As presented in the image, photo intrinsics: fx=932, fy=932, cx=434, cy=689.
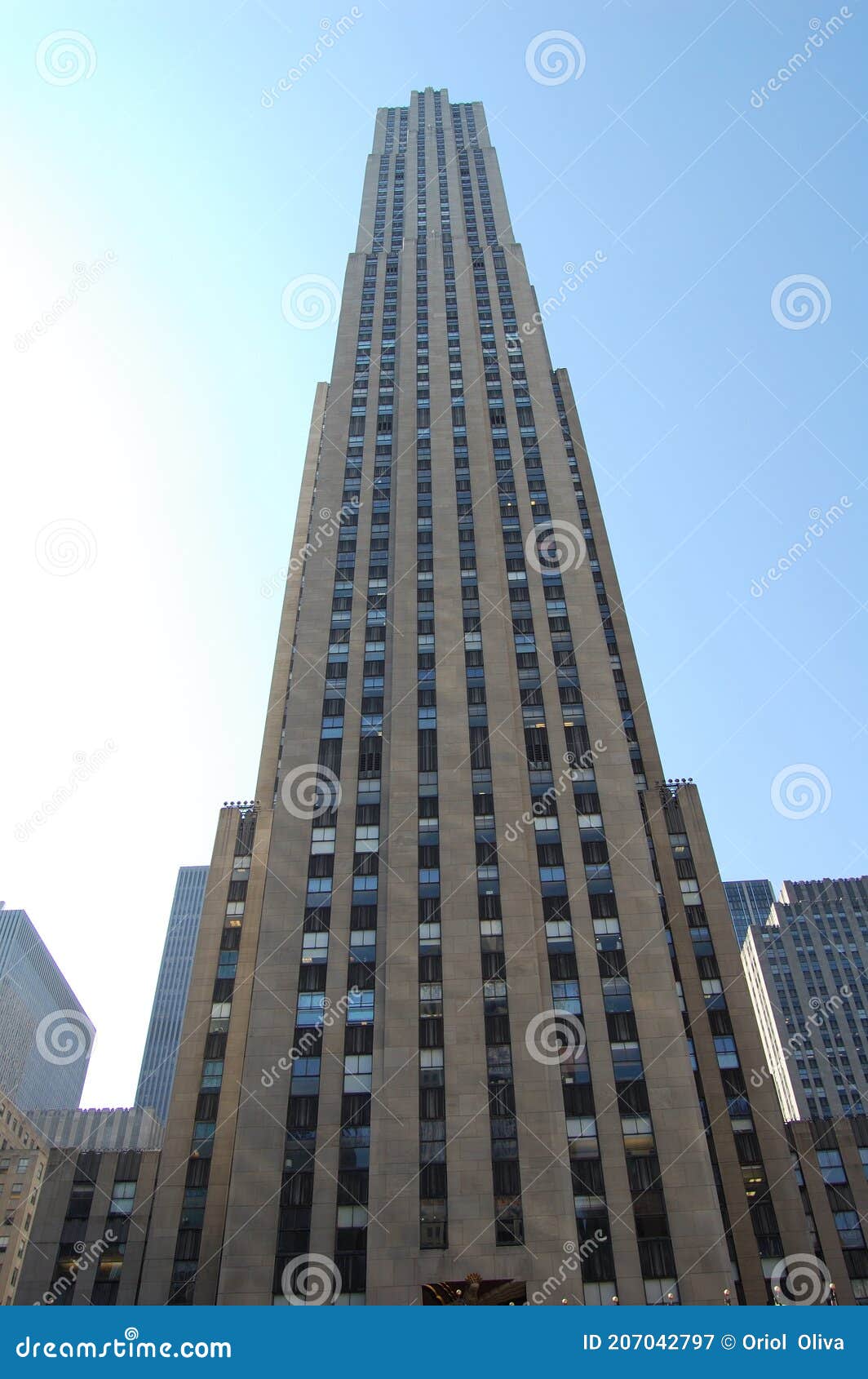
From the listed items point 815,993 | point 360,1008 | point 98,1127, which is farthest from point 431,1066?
point 98,1127

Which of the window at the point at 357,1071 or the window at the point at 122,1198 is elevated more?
the window at the point at 357,1071

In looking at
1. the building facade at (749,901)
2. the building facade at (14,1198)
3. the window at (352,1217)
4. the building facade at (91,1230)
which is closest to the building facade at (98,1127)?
the building facade at (14,1198)

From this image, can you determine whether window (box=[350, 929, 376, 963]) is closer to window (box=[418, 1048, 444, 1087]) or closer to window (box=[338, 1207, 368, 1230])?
window (box=[418, 1048, 444, 1087])

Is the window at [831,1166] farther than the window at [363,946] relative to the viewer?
Yes

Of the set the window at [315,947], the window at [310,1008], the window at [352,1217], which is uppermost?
the window at [315,947]

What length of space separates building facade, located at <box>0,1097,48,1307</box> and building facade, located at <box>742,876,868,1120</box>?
9487 cm

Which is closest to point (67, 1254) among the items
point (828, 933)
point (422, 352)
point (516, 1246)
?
point (516, 1246)

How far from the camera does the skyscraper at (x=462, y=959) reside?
45.6m

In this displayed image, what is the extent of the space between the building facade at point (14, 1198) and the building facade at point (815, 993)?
3735 inches

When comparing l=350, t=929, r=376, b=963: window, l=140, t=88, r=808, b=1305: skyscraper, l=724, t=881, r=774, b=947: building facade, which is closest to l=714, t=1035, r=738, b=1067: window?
l=140, t=88, r=808, b=1305: skyscraper

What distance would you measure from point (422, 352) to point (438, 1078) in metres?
72.4

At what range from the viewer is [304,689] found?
69375 mm

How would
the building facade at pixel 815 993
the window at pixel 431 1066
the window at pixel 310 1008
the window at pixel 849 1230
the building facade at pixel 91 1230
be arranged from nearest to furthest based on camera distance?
1. the window at pixel 431 1066
2. the building facade at pixel 91 1230
3. the window at pixel 310 1008
4. the window at pixel 849 1230
5. the building facade at pixel 815 993

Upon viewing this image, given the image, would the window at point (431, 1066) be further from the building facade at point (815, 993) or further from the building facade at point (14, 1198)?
Answer: the building facade at point (14, 1198)
